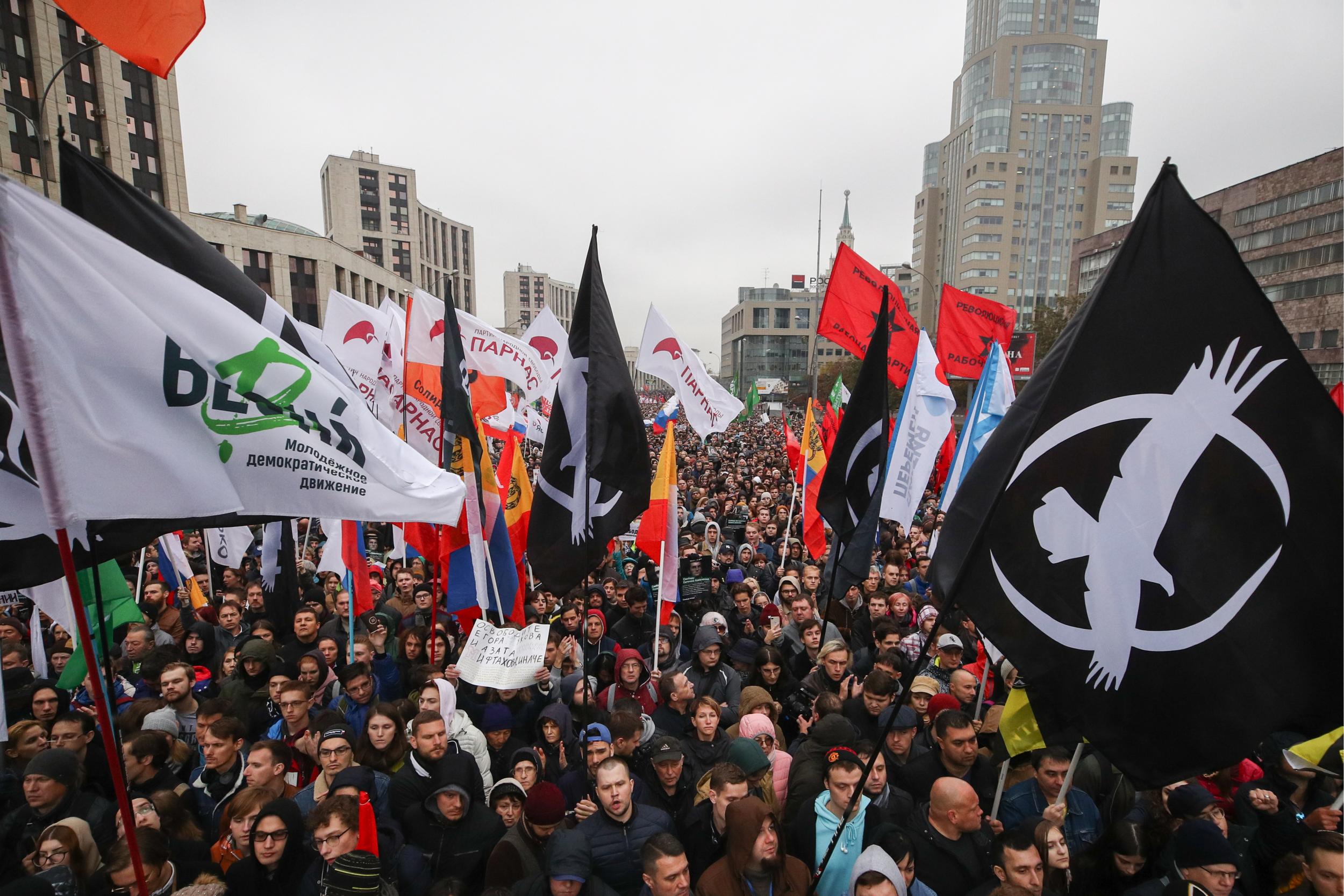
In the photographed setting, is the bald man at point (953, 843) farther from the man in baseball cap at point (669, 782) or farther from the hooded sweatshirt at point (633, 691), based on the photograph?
the hooded sweatshirt at point (633, 691)

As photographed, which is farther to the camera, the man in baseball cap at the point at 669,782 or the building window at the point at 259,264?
the building window at the point at 259,264

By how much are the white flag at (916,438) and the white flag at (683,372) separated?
3.00m

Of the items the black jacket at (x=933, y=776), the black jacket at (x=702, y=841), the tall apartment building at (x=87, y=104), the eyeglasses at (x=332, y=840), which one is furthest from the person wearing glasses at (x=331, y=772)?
the tall apartment building at (x=87, y=104)

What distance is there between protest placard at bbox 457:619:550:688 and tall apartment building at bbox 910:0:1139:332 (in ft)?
312

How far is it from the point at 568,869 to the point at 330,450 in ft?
7.29

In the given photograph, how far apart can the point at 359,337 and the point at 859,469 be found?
23.3ft

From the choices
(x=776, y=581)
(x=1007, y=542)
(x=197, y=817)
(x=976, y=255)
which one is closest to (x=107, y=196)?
(x=197, y=817)

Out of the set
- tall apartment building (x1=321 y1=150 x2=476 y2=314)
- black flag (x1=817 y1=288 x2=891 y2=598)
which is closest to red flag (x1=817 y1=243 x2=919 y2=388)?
black flag (x1=817 y1=288 x2=891 y2=598)

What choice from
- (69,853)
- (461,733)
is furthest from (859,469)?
(69,853)

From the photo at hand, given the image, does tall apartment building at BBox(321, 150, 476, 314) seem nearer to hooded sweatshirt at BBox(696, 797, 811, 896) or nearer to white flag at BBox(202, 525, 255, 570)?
white flag at BBox(202, 525, 255, 570)

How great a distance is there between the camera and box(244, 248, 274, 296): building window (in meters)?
43.6

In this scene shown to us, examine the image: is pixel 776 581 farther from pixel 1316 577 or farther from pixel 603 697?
pixel 1316 577

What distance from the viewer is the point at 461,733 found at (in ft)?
15.0

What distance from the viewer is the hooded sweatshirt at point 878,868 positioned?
309 centimetres
